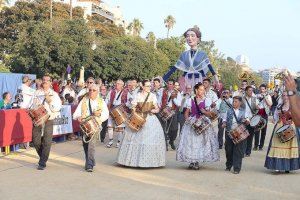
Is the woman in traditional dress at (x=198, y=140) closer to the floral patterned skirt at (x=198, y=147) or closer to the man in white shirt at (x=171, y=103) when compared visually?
the floral patterned skirt at (x=198, y=147)

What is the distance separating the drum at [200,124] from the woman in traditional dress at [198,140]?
25 mm

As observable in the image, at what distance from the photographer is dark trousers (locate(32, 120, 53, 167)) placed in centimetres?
991

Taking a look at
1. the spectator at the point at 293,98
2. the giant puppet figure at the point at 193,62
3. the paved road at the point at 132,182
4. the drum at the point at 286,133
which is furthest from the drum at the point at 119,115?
the spectator at the point at 293,98

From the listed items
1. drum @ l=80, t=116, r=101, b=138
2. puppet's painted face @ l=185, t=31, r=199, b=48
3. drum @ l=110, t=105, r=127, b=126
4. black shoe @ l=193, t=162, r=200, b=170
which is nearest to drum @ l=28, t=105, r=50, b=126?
drum @ l=80, t=116, r=101, b=138

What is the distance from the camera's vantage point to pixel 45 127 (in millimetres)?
10031

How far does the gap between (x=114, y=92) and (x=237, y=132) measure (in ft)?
17.9

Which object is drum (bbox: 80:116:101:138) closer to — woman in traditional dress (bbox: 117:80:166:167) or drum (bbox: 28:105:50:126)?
drum (bbox: 28:105:50:126)

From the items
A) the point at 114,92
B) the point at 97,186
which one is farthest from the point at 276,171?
the point at 114,92

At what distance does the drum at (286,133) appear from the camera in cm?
1025

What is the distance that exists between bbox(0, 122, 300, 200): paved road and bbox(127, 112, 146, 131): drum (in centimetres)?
87

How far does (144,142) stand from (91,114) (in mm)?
1228

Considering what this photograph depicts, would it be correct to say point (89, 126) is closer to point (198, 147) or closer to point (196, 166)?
point (198, 147)

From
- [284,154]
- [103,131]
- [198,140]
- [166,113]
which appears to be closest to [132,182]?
[198,140]

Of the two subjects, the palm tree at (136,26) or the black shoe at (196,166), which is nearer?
the black shoe at (196,166)
